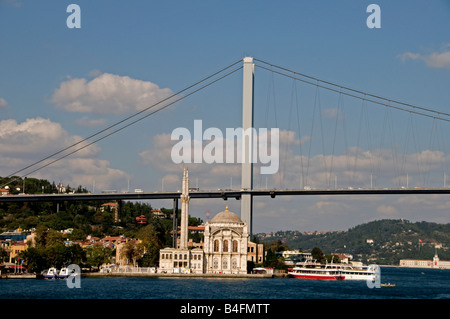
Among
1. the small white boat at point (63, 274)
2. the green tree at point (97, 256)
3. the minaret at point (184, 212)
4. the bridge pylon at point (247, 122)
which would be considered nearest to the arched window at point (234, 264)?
the bridge pylon at point (247, 122)

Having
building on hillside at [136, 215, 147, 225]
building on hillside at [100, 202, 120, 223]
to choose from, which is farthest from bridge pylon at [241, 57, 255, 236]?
building on hillside at [100, 202, 120, 223]

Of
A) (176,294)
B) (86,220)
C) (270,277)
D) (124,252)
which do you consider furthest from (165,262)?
(86,220)

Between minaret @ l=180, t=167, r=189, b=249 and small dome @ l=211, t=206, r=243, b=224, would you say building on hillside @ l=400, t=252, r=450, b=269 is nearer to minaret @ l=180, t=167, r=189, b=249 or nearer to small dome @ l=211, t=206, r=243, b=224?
small dome @ l=211, t=206, r=243, b=224

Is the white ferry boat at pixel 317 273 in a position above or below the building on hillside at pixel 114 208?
below

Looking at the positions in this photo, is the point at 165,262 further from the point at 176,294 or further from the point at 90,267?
the point at 176,294

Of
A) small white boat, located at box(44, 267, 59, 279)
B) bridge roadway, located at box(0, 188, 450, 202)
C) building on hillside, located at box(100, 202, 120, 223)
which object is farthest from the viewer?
building on hillside, located at box(100, 202, 120, 223)

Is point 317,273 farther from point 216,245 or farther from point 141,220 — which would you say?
point 141,220

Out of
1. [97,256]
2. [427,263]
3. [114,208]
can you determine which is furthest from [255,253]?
[427,263]

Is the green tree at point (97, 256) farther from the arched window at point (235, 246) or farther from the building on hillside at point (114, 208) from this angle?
the building on hillside at point (114, 208)

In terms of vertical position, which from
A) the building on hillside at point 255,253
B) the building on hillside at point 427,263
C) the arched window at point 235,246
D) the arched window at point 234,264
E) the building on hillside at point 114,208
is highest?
the building on hillside at point 114,208
